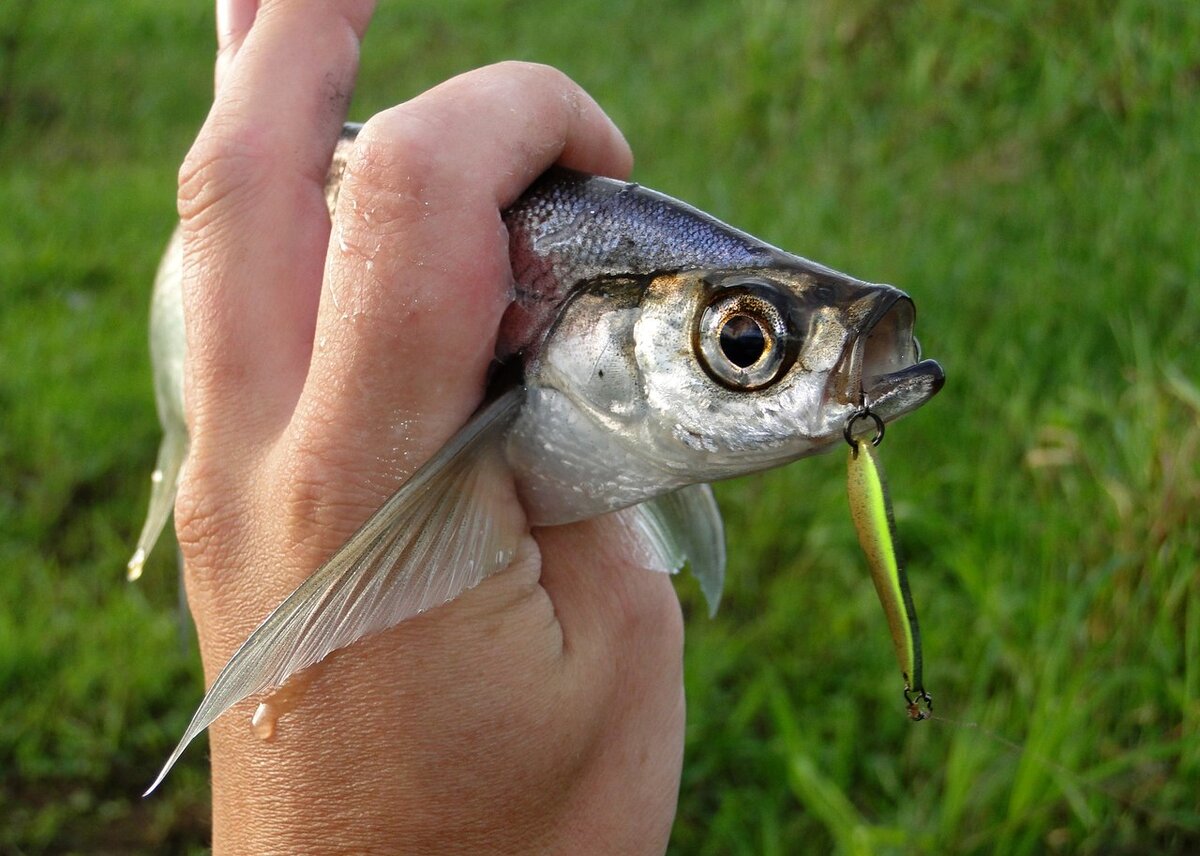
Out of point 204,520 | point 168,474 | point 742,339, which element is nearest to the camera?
point 742,339

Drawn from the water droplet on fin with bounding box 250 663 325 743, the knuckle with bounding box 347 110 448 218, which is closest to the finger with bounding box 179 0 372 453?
the knuckle with bounding box 347 110 448 218

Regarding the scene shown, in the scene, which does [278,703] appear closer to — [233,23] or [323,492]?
[323,492]

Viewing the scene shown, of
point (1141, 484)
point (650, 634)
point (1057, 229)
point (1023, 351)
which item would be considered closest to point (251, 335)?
point (650, 634)

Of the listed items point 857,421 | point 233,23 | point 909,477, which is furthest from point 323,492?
point 909,477

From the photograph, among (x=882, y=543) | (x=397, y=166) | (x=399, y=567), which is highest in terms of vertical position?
(x=397, y=166)

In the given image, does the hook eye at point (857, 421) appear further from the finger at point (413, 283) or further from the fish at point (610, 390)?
the finger at point (413, 283)
